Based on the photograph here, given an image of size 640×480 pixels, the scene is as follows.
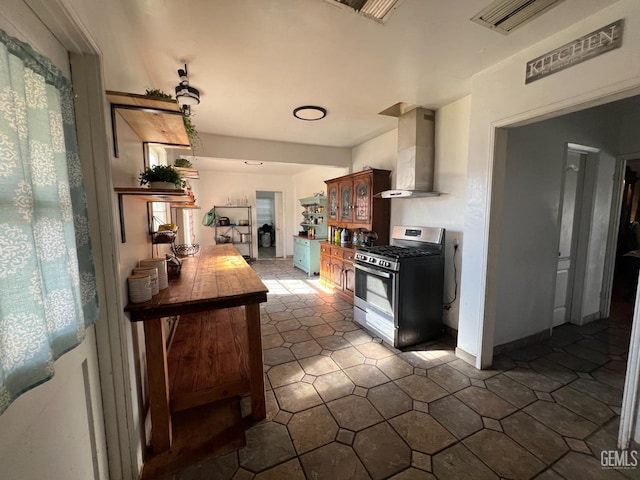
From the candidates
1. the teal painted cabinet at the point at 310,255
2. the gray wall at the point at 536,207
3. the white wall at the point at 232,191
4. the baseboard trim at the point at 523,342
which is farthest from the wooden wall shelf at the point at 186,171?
the white wall at the point at 232,191

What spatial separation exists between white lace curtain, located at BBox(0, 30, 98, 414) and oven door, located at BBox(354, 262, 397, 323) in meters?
2.38

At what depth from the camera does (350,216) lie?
416 cm

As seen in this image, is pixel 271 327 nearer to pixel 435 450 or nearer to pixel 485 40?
pixel 435 450

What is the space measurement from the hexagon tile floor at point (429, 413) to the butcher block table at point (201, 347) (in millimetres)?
294

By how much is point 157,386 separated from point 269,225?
8791mm

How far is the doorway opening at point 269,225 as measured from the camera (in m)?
7.69

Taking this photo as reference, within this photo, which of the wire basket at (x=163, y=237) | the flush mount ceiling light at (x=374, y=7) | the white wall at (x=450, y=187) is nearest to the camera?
the flush mount ceiling light at (x=374, y=7)

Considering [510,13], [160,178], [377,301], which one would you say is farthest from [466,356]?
[160,178]

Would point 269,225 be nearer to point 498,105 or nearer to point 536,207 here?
point 536,207

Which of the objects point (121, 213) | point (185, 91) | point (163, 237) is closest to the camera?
point (121, 213)

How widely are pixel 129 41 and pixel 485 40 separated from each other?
232 cm

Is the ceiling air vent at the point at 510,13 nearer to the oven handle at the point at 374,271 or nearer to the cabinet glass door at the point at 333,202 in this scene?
the oven handle at the point at 374,271

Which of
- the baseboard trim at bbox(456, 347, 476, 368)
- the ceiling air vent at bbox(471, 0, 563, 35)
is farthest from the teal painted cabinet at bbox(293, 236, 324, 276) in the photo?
the ceiling air vent at bbox(471, 0, 563, 35)

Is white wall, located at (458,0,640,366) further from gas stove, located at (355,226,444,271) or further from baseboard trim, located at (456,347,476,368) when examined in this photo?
gas stove, located at (355,226,444,271)
